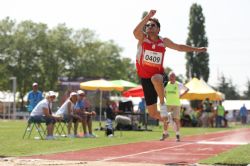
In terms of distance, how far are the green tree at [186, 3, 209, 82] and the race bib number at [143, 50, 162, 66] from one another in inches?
2426

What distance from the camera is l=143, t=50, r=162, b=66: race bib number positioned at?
9516mm

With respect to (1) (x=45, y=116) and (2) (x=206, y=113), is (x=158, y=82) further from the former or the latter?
(2) (x=206, y=113)

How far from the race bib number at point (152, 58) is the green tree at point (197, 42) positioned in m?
61.6

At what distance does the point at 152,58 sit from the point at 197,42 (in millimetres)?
62544

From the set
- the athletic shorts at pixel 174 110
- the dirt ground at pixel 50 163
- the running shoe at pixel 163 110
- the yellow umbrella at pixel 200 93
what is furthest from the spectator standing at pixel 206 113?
the dirt ground at pixel 50 163

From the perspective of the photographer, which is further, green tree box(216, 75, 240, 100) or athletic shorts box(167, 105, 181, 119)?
green tree box(216, 75, 240, 100)

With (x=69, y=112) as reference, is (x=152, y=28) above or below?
above

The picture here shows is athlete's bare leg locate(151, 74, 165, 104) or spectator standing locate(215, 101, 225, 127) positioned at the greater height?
spectator standing locate(215, 101, 225, 127)

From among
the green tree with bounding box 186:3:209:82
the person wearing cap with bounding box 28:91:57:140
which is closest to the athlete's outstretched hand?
the person wearing cap with bounding box 28:91:57:140

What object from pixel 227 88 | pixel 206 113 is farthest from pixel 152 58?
pixel 227 88

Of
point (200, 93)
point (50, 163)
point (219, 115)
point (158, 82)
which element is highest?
point (200, 93)

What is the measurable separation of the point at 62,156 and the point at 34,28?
228 feet

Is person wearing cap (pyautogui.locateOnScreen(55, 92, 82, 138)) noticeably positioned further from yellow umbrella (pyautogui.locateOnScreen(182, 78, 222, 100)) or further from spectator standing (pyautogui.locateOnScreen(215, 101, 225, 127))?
yellow umbrella (pyautogui.locateOnScreen(182, 78, 222, 100))

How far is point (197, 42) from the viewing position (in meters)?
71.4
